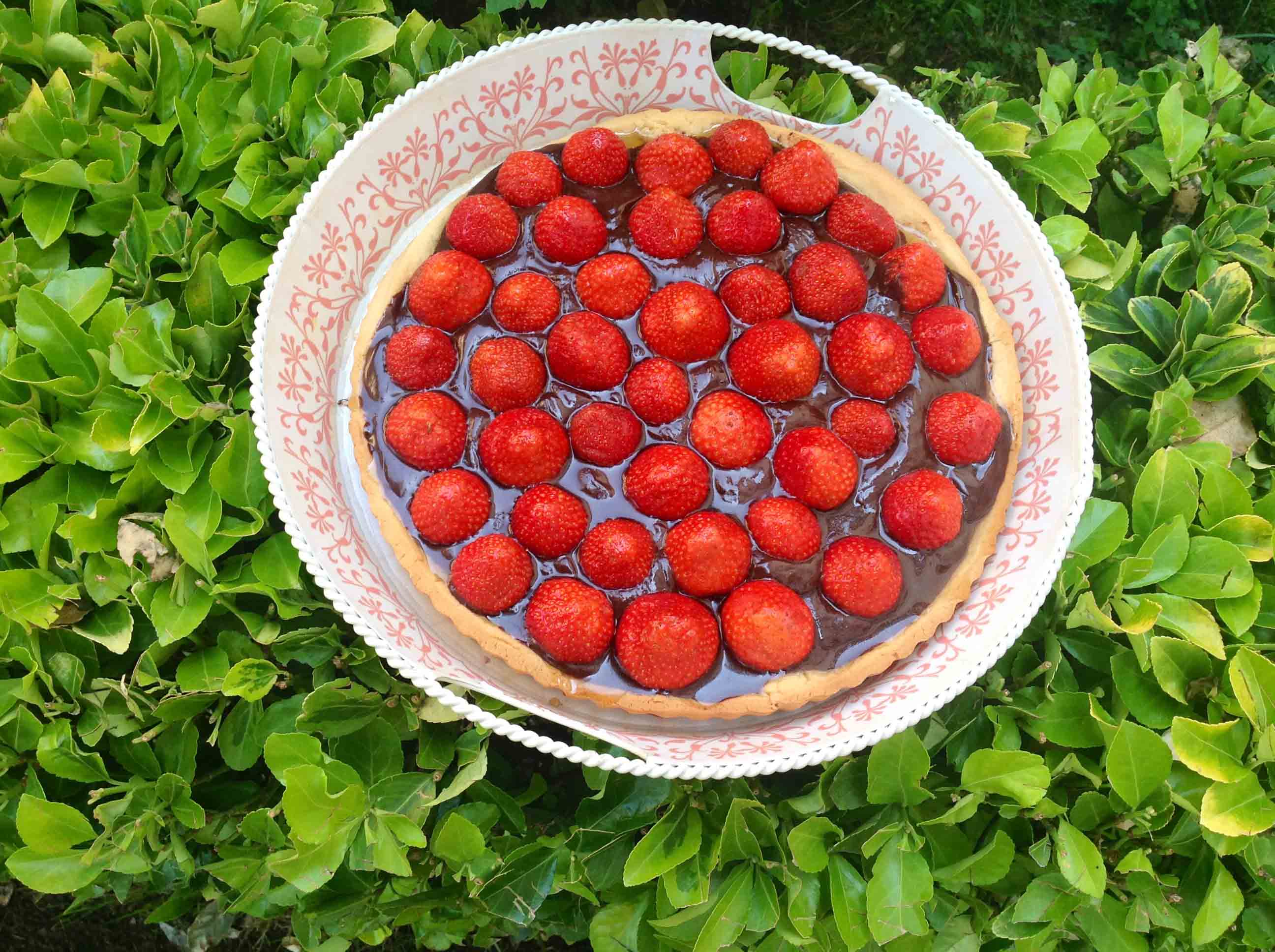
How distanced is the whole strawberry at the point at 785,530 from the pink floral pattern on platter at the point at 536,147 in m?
0.30

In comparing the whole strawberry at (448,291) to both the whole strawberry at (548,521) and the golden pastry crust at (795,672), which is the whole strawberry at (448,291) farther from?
the whole strawberry at (548,521)

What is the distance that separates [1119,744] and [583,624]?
3.19 feet

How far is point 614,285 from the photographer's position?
1.92 meters

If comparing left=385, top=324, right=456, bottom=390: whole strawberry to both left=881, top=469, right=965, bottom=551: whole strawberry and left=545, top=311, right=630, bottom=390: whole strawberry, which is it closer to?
left=545, top=311, right=630, bottom=390: whole strawberry

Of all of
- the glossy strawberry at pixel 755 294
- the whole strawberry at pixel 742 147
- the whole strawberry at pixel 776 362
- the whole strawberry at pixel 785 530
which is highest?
the whole strawberry at pixel 742 147

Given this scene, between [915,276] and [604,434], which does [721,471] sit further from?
[915,276]

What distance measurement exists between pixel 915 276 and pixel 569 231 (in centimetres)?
74

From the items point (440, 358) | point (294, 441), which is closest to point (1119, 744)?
point (440, 358)

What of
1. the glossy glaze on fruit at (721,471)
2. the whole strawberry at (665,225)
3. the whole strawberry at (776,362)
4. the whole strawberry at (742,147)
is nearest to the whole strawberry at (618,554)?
the glossy glaze on fruit at (721,471)

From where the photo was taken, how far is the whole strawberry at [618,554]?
1785mm

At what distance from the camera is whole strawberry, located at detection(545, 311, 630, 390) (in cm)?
187

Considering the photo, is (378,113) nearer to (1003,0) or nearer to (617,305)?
(617,305)

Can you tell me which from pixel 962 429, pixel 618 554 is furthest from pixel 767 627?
pixel 962 429

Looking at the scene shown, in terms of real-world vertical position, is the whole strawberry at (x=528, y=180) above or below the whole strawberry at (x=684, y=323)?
above
